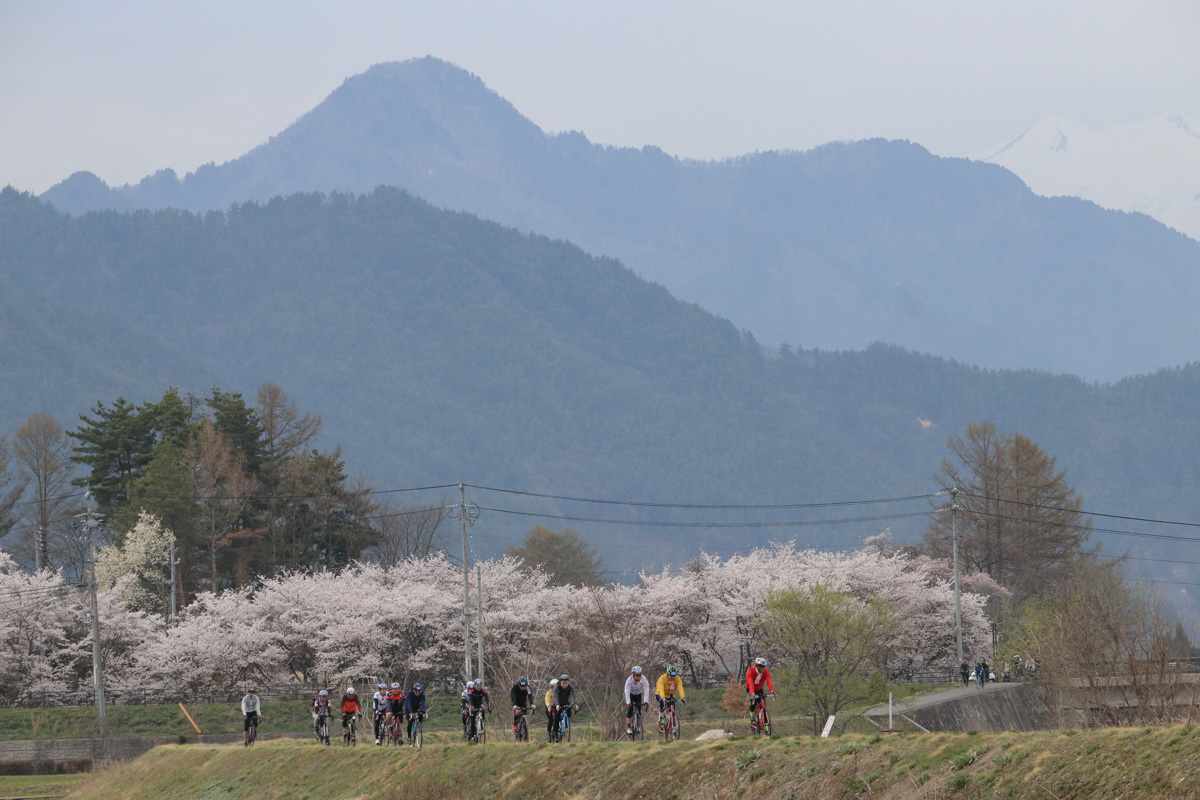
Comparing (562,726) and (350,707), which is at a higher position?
(350,707)

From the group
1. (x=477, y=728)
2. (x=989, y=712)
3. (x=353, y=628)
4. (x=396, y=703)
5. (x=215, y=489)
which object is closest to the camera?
(x=477, y=728)

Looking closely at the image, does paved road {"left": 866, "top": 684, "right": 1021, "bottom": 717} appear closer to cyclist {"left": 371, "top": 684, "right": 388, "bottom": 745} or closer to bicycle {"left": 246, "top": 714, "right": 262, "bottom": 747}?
cyclist {"left": 371, "top": 684, "right": 388, "bottom": 745}

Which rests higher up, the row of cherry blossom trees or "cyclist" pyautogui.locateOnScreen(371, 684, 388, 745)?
the row of cherry blossom trees

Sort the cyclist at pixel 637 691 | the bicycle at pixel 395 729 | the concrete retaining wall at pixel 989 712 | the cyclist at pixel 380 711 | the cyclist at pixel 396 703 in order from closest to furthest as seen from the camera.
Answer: the cyclist at pixel 637 691 → the cyclist at pixel 396 703 → the bicycle at pixel 395 729 → the cyclist at pixel 380 711 → the concrete retaining wall at pixel 989 712

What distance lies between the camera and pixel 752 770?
2469cm

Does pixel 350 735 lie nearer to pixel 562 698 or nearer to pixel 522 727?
pixel 522 727

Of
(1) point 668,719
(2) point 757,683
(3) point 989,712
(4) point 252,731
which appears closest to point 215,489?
(4) point 252,731

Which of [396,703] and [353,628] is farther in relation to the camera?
[353,628]

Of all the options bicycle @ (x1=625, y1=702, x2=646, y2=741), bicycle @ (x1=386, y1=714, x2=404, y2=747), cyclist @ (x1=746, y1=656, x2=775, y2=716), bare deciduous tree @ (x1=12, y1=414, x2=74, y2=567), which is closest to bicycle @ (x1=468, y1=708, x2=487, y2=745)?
bicycle @ (x1=386, y1=714, x2=404, y2=747)

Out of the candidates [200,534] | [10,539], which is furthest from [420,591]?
[10,539]

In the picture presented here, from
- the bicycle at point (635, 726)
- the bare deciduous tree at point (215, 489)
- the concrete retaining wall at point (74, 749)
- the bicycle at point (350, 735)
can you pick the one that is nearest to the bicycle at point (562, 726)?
the bicycle at point (635, 726)

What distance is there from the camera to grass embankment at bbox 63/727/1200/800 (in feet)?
63.3

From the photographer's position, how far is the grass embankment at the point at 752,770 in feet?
63.3

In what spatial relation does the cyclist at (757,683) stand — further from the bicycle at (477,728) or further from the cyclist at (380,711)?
the cyclist at (380,711)
